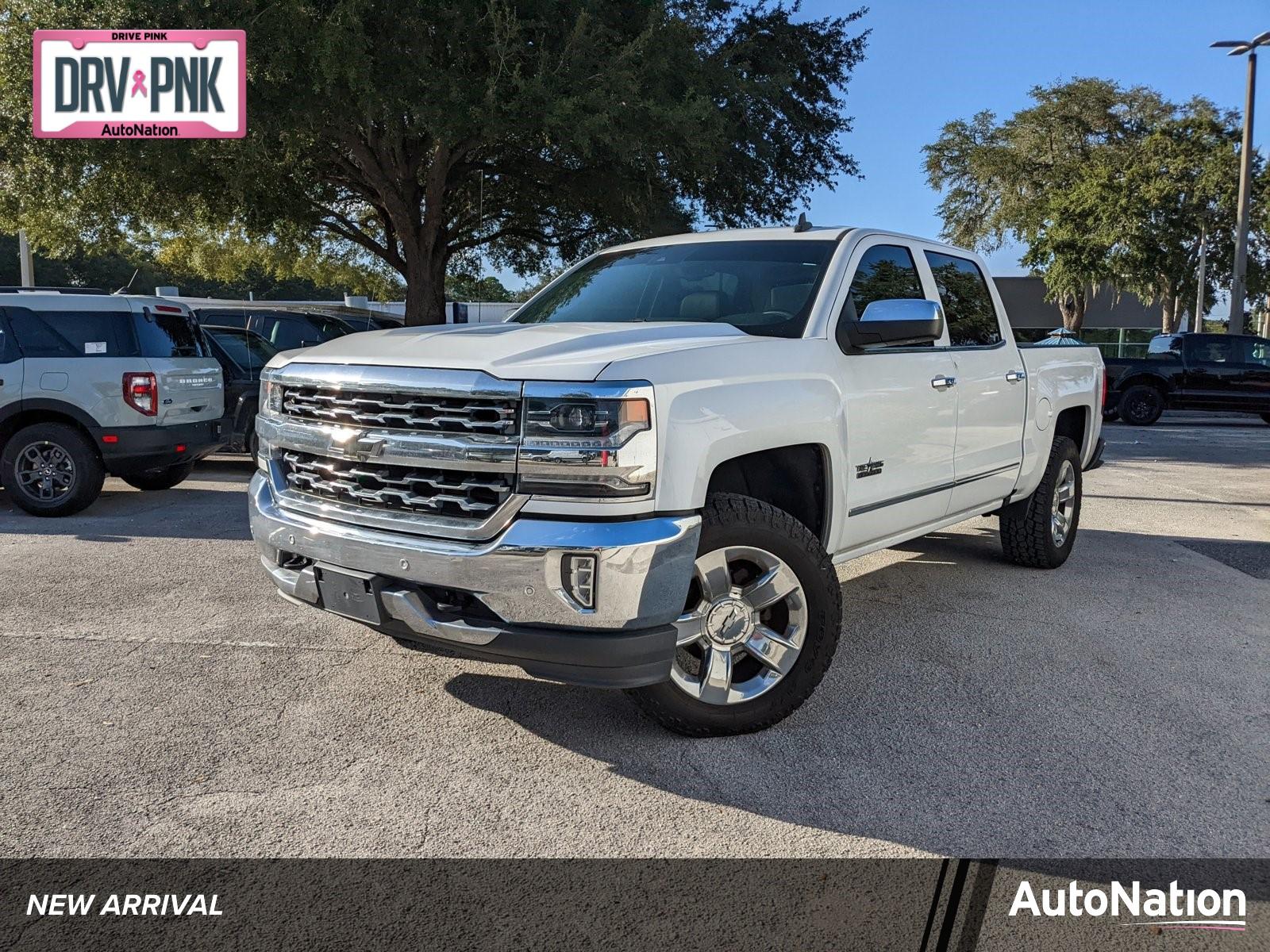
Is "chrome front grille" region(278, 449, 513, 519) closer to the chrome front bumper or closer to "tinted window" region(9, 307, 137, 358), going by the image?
the chrome front bumper

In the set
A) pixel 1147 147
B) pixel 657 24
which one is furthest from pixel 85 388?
pixel 1147 147

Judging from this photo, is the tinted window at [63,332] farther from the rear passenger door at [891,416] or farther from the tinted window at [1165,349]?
the tinted window at [1165,349]

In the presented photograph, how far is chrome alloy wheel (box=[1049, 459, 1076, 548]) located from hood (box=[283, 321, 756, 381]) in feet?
11.2

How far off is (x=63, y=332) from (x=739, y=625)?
7.17 meters

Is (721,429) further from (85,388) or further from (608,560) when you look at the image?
(85,388)

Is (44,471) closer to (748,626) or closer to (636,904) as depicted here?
(748,626)

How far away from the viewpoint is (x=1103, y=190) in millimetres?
33750

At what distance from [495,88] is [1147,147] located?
1080 inches

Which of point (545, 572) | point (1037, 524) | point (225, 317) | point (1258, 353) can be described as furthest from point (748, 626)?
point (1258, 353)

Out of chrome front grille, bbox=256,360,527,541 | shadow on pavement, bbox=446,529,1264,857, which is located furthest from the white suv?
shadow on pavement, bbox=446,529,1264,857

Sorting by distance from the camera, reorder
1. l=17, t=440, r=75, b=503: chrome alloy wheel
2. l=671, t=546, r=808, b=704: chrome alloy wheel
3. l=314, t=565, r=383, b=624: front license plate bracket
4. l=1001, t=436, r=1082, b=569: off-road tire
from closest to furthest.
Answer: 1. l=314, t=565, r=383, b=624: front license plate bracket
2. l=671, t=546, r=808, b=704: chrome alloy wheel
3. l=1001, t=436, r=1082, b=569: off-road tire
4. l=17, t=440, r=75, b=503: chrome alloy wheel

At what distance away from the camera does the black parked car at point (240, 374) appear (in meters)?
10.9

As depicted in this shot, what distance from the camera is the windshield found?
460cm

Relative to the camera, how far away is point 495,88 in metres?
14.0
